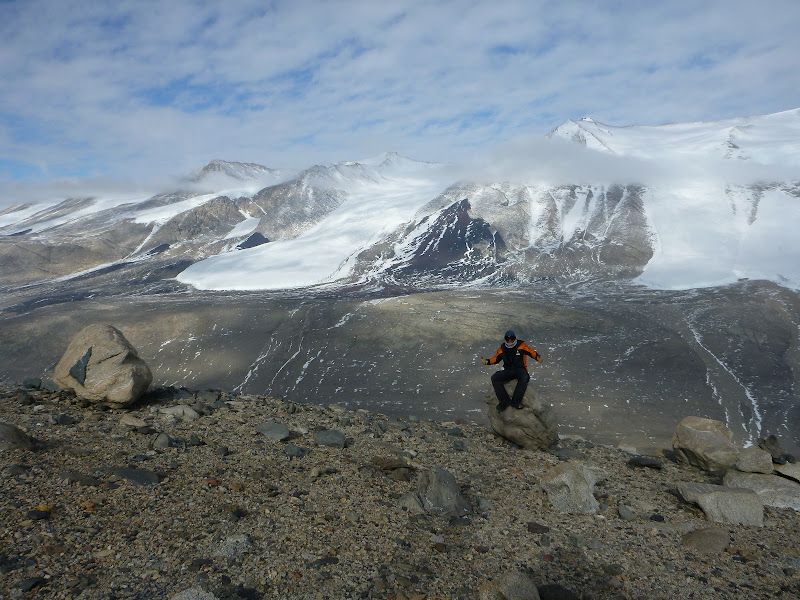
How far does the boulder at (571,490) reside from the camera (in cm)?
795

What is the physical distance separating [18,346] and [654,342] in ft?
218

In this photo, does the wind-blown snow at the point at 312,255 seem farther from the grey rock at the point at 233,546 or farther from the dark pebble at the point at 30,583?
the dark pebble at the point at 30,583

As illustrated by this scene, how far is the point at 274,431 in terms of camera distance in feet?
32.7

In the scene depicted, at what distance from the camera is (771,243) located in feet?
310

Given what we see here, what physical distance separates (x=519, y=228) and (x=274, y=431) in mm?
117221

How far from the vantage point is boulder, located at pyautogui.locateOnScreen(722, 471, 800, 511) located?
849 centimetres

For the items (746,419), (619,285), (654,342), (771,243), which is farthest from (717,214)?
(746,419)

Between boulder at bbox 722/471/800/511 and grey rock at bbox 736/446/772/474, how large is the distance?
0.49ft

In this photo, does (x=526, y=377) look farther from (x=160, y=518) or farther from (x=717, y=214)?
(x=717, y=214)

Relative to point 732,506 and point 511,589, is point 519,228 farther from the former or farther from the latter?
point 511,589

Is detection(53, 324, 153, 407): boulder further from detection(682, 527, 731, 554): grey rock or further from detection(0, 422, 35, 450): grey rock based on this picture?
detection(682, 527, 731, 554): grey rock

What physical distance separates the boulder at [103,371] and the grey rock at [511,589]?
792 cm

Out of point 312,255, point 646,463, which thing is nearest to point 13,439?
point 646,463

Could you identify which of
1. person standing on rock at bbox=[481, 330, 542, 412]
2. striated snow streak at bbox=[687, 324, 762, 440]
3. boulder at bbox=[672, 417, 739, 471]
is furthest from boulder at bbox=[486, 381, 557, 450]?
striated snow streak at bbox=[687, 324, 762, 440]
